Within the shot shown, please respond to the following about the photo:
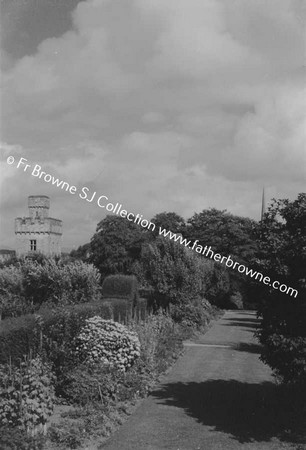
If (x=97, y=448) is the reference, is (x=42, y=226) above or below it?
above

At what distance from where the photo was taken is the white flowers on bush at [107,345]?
11758mm

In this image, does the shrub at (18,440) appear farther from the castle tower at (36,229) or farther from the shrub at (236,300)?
the castle tower at (36,229)

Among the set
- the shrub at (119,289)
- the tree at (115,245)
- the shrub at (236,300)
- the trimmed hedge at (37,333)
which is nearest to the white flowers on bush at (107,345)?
the trimmed hedge at (37,333)

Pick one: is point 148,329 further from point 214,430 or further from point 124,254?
point 124,254

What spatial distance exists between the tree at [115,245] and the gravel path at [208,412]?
130 ft

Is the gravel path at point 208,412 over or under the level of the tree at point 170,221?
under

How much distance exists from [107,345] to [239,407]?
11.3 ft

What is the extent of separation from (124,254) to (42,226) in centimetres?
2136

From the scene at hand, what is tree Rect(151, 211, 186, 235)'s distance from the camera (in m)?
57.6

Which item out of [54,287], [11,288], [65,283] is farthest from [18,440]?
[11,288]

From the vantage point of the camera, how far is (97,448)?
784 cm

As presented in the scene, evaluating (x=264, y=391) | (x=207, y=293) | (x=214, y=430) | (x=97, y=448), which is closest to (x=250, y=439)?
(x=214, y=430)

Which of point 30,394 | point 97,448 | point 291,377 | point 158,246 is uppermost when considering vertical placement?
point 158,246

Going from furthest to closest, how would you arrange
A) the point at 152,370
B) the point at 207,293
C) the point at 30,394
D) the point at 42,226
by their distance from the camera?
the point at 42,226 < the point at 207,293 < the point at 152,370 < the point at 30,394
